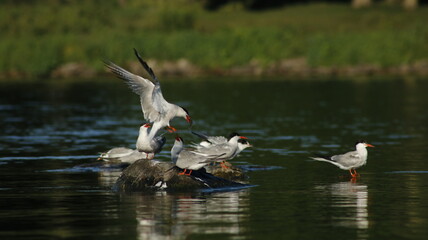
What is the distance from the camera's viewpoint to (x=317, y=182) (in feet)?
79.3

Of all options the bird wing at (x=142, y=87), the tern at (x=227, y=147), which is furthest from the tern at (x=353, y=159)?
the bird wing at (x=142, y=87)

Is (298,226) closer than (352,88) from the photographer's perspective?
Yes

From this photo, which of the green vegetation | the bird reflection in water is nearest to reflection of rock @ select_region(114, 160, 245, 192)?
the bird reflection in water

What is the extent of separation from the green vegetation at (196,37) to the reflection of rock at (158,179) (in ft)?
221

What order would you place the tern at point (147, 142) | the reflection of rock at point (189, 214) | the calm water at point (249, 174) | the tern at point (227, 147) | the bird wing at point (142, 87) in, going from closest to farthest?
the reflection of rock at point (189, 214) < the calm water at point (249, 174) < the tern at point (227, 147) < the bird wing at point (142, 87) < the tern at point (147, 142)

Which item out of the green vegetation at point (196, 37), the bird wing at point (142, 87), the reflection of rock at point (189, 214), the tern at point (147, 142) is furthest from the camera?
the green vegetation at point (196, 37)

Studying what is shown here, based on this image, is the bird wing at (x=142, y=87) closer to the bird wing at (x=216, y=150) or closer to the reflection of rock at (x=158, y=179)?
the reflection of rock at (x=158, y=179)

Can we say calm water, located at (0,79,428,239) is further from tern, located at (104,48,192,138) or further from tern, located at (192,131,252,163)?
tern, located at (104,48,192,138)

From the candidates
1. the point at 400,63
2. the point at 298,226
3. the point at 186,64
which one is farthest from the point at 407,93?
the point at 298,226

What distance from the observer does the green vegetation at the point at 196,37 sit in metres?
89.8

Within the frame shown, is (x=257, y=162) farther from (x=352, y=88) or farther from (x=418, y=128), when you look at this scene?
(x=352, y=88)

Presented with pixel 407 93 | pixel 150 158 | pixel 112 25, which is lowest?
pixel 150 158

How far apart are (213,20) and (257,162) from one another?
7962 centimetres

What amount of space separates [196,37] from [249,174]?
67.6 meters
